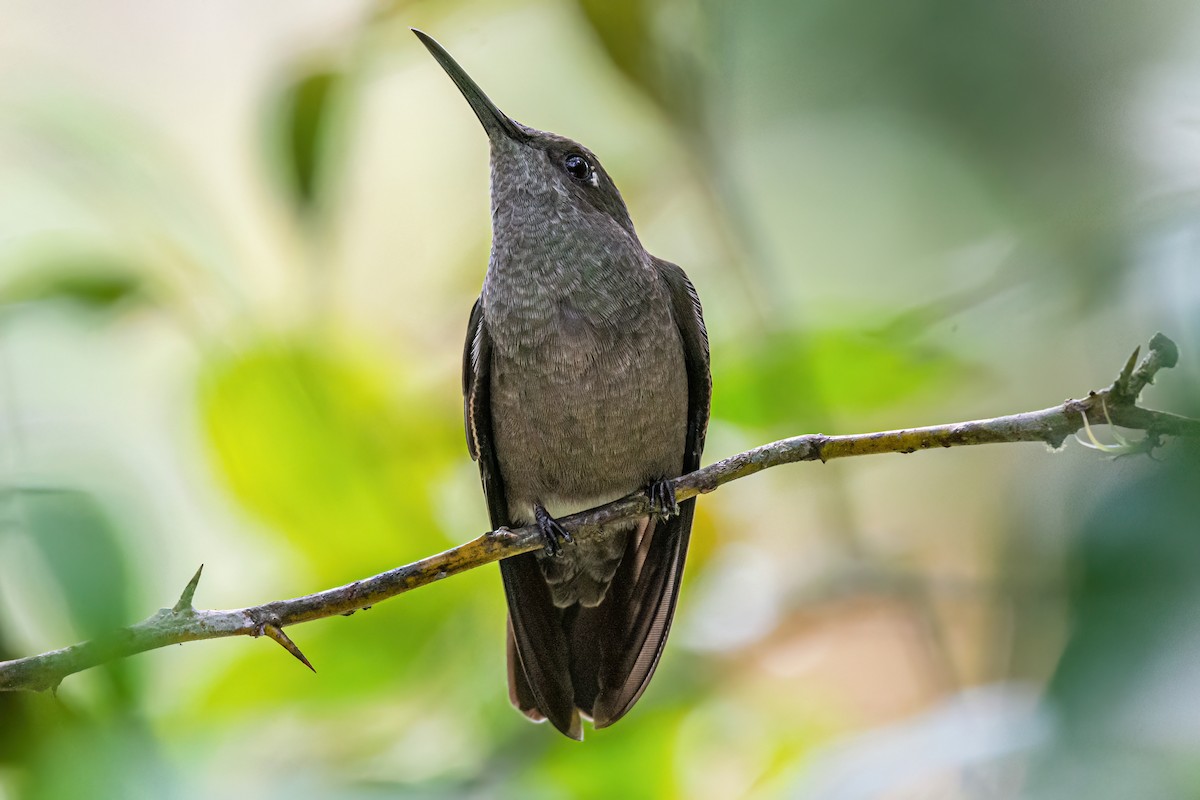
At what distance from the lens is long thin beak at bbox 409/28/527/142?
2.50 m

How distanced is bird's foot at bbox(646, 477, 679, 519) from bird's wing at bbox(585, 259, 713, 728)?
13 cm

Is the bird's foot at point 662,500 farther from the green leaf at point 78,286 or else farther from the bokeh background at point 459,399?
the green leaf at point 78,286

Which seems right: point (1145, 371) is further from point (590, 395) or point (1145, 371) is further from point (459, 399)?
point (459, 399)

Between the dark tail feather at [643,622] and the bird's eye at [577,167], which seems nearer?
the dark tail feather at [643,622]

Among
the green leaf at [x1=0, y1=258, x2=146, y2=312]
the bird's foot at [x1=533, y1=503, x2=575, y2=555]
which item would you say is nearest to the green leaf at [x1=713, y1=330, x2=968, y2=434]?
the bird's foot at [x1=533, y1=503, x2=575, y2=555]

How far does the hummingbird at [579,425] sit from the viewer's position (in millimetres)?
2355

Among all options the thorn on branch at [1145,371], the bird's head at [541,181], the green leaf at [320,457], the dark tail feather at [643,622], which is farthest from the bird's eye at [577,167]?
the thorn on branch at [1145,371]

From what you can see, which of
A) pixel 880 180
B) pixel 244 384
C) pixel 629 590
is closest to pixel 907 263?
pixel 880 180

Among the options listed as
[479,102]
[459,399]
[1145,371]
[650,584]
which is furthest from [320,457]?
[1145,371]

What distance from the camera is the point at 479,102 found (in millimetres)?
2666

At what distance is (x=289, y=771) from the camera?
8.15 feet

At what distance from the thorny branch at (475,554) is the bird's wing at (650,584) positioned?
1.78ft

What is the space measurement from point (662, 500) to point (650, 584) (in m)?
0.34

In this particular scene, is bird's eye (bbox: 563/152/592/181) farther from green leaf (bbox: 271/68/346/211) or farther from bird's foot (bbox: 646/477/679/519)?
bird's foot (bbox: 646/477/679/519)
